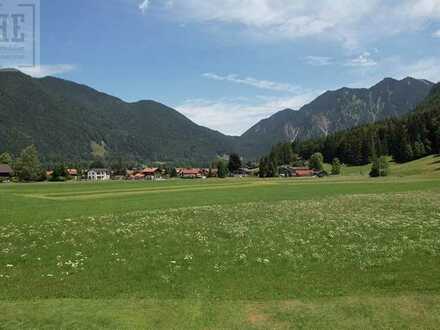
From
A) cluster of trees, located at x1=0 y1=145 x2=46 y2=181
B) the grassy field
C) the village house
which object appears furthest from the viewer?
the village house

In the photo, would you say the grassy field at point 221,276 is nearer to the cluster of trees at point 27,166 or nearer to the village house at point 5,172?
the cluster of trees at point 27,166

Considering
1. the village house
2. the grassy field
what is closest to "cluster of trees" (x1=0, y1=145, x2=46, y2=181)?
the village house

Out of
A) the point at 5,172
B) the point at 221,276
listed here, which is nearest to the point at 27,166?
the point at 5,172

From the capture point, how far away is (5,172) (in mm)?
187750

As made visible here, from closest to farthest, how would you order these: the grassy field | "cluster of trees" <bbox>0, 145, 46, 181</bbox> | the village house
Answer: the grassy field
"cluster of trees" <bbox>0, 145, 46, 181</bbox>
the village house

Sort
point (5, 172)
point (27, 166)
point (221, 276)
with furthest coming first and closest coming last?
point (5, 172), point (27, 166), point (221, 276)

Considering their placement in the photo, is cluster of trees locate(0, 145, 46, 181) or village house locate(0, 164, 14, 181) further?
village house locate(0, 164, 14, 181)

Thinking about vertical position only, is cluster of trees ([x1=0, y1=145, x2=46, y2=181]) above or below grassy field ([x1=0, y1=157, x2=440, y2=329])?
above

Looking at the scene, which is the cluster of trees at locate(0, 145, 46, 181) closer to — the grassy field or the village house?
the village house

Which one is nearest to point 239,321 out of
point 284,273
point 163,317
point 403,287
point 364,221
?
point 163,317

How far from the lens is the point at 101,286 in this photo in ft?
50.1

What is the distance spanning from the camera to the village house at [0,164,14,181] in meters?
183

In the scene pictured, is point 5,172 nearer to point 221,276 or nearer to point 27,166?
point 27,166

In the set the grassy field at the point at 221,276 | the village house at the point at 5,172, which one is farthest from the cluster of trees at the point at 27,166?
the grassy field at the point at 221,276
